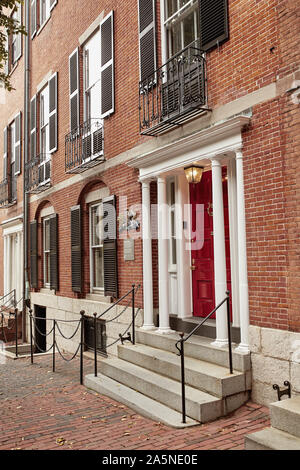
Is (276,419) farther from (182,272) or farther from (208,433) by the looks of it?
(182,272)

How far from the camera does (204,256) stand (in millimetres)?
7027

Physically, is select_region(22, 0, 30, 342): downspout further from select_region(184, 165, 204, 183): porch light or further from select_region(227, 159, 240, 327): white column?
select_region(227, 159, 240, 327): white column

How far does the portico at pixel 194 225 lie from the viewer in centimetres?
568

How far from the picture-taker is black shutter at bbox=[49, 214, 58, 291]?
11.3 meters

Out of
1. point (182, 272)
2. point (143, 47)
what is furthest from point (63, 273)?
point (143, 47)

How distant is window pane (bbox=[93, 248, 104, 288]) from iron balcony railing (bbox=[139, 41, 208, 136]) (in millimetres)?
3346

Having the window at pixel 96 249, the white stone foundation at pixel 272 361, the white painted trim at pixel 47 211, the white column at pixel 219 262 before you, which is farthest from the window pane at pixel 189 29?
the white painted trim at pixel 47 211

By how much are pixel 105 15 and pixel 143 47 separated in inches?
89.9

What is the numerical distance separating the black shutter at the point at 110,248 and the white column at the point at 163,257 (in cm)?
158

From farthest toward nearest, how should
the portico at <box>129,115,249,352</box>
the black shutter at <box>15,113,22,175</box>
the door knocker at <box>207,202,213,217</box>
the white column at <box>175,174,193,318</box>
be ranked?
the black shutter at <box>15,113,22,175</box> < the white column at <box>175,174,193,318</box> < the door knocker at <box>207,202,213,217</box> < the portico at <box>129,115,249,352</box>

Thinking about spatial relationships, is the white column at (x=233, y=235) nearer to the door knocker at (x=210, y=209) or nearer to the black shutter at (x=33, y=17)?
the door knocker at (x=210, y=209)

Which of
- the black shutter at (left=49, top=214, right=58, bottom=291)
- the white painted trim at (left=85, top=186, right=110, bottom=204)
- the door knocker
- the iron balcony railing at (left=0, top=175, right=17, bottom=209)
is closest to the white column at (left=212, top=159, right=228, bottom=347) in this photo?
the door knocker

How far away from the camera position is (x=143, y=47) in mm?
7602

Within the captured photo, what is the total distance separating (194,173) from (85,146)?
400cm
